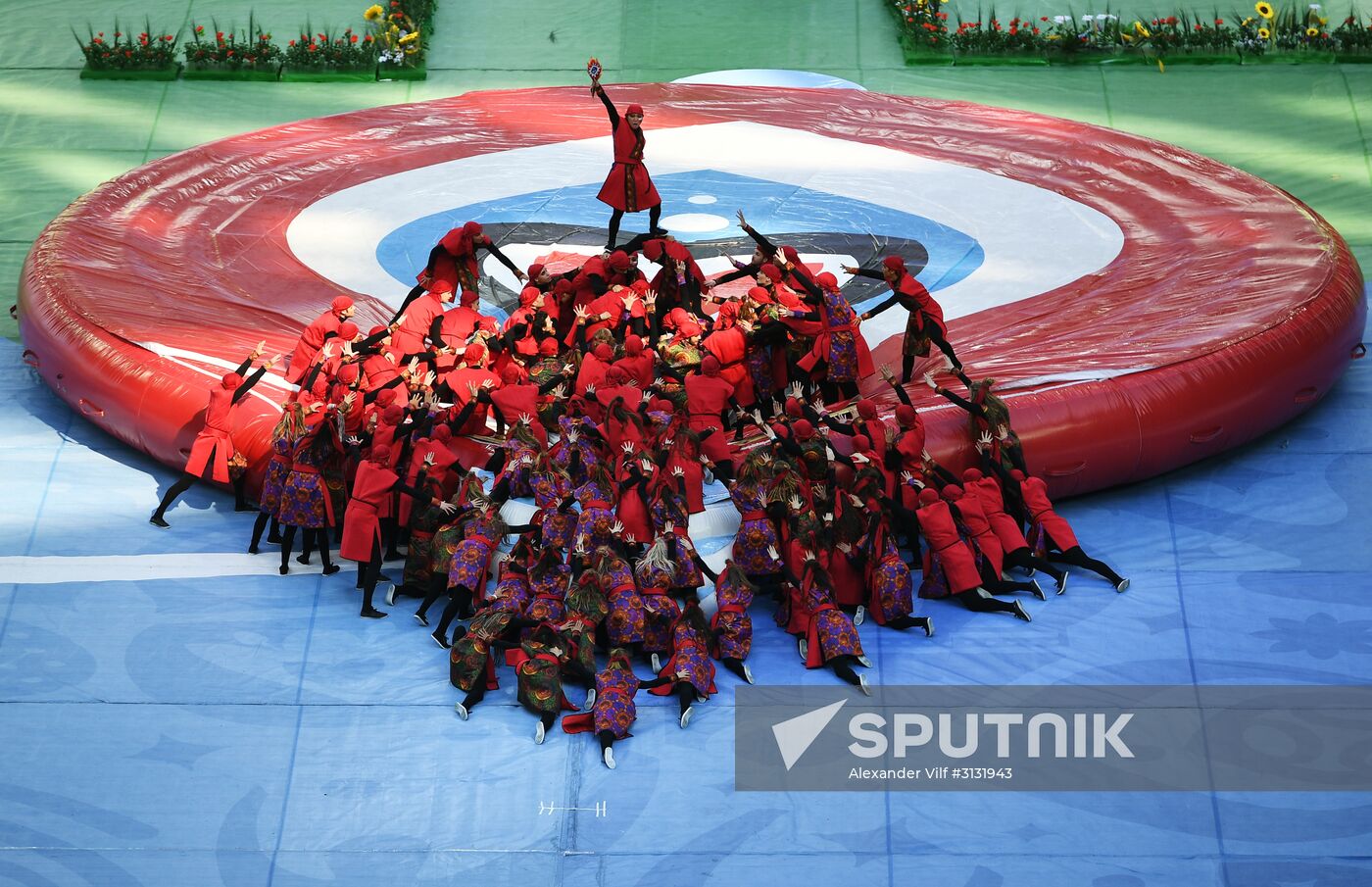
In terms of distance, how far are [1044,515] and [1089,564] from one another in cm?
40

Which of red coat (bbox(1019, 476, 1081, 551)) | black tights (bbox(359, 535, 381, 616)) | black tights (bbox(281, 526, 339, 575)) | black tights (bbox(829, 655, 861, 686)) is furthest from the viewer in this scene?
black tights (bbox(281, 526, 339, 575))

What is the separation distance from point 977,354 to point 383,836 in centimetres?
529

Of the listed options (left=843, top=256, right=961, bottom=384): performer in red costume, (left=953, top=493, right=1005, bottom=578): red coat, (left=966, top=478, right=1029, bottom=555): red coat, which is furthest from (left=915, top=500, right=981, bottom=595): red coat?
(left=843, top=256, right=961, bottom=384): performer in red costume

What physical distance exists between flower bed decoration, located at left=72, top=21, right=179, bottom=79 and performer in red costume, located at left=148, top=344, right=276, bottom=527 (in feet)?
25.4

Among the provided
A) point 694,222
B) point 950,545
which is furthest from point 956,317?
point 950,545

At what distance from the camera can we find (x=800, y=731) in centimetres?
939

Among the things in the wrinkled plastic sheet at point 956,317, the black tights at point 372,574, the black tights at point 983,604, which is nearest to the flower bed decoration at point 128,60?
the wrinkled plastic sheet at point 956,317

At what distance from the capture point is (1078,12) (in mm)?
18375

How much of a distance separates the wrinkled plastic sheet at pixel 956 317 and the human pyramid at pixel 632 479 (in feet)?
1.62

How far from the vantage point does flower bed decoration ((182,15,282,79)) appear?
1795 centimetres

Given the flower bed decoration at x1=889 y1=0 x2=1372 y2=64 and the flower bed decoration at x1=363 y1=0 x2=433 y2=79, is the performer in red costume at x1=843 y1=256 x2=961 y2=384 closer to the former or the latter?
the flower bed decoration at x1=889 y1=0 x2=1372 y2=64

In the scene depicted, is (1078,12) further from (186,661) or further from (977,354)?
(186,661)

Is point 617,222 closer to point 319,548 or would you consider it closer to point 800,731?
point 319,548

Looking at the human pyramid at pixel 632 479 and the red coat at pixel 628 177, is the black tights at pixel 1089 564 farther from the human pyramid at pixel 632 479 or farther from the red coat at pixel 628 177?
the red coat at pixel 628 177
